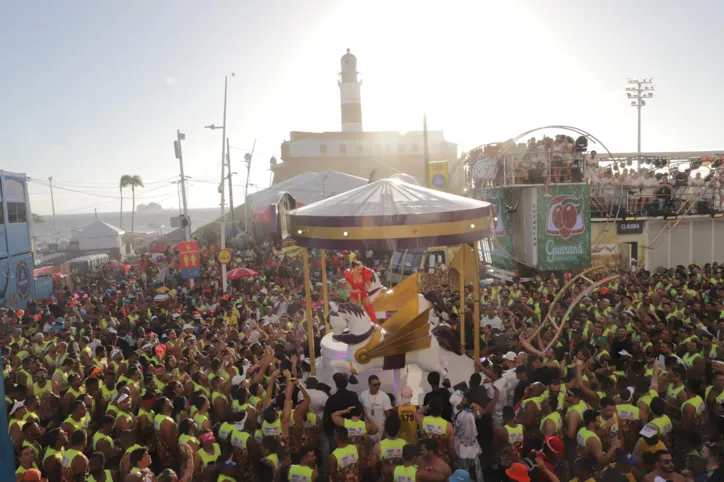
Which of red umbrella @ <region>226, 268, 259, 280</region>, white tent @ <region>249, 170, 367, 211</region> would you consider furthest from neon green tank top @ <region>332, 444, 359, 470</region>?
white tent @ <region>249, 170, 367, 211</region>

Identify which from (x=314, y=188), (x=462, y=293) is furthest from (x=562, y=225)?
(x=314, y=188)

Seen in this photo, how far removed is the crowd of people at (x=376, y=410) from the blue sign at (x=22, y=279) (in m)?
12.0

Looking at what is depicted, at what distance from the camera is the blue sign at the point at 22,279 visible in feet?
71.7

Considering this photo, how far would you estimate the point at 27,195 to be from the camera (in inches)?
951

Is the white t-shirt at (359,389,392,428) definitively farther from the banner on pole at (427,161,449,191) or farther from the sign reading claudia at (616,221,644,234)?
the sign reading claudia at (616,221,644,234)

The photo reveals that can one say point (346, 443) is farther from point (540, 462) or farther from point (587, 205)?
point (587, 205)

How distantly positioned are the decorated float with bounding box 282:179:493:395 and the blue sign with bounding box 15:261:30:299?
17.4 m

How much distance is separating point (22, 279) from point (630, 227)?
25.0 meters

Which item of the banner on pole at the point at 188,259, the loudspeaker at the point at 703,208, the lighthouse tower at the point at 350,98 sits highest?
the lighthouse tower at the point at 350,98

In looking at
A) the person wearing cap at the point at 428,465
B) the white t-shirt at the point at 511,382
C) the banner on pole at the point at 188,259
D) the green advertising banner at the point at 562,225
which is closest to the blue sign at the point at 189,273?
the banner on pole at the point at 188,259

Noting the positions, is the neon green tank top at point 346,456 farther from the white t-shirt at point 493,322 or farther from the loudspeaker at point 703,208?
the loudspeaker at point 703,208

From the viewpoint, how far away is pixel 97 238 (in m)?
39.6

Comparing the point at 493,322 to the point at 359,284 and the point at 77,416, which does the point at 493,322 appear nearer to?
the point at 359,284

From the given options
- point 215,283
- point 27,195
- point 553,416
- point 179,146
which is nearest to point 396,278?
point 215,283
